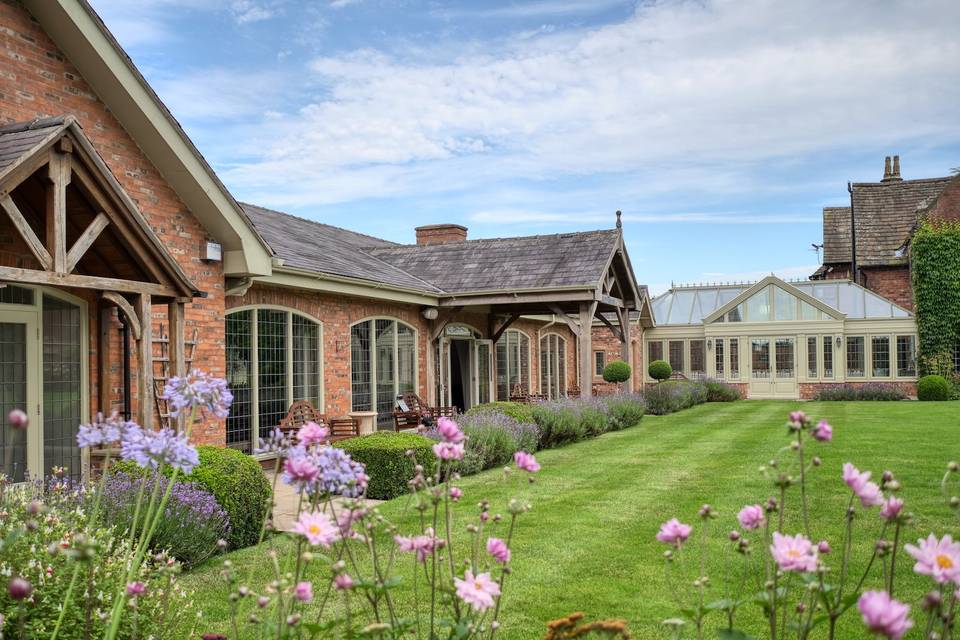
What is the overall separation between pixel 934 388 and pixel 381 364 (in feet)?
64.8

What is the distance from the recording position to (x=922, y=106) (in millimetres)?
25281

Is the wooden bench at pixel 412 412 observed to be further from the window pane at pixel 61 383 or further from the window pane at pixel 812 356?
the window pane at pixel 812 356

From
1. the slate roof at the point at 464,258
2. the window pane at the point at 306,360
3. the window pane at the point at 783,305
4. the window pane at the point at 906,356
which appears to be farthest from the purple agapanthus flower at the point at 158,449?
the window pane at the point at 906,356

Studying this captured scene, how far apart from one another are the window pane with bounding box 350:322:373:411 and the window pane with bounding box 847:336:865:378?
20.6 m

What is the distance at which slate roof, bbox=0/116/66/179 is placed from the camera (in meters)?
7.11

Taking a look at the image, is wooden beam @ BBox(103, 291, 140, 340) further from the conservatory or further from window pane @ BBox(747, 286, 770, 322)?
window pane @ BBox(747, 286, 770, 322)

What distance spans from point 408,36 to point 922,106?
1757 cm

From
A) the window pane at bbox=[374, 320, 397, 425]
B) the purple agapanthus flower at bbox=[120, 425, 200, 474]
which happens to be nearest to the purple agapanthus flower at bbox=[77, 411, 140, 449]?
the purple agapanthus flower at bbox=[120, 425, 200, 474]

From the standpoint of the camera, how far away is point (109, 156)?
941 centimetres

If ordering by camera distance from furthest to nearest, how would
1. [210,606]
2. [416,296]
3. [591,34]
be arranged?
1. [416,296]
2. [591,34]
3. [210,606]

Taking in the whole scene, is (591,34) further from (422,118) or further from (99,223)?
(99,223)

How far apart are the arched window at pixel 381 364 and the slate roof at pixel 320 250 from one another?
101cm

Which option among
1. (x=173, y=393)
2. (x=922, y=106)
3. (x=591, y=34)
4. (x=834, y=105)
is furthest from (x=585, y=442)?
(x=922, y=106)

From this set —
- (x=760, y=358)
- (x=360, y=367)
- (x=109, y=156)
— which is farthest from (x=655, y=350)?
(x=109, y=156)
